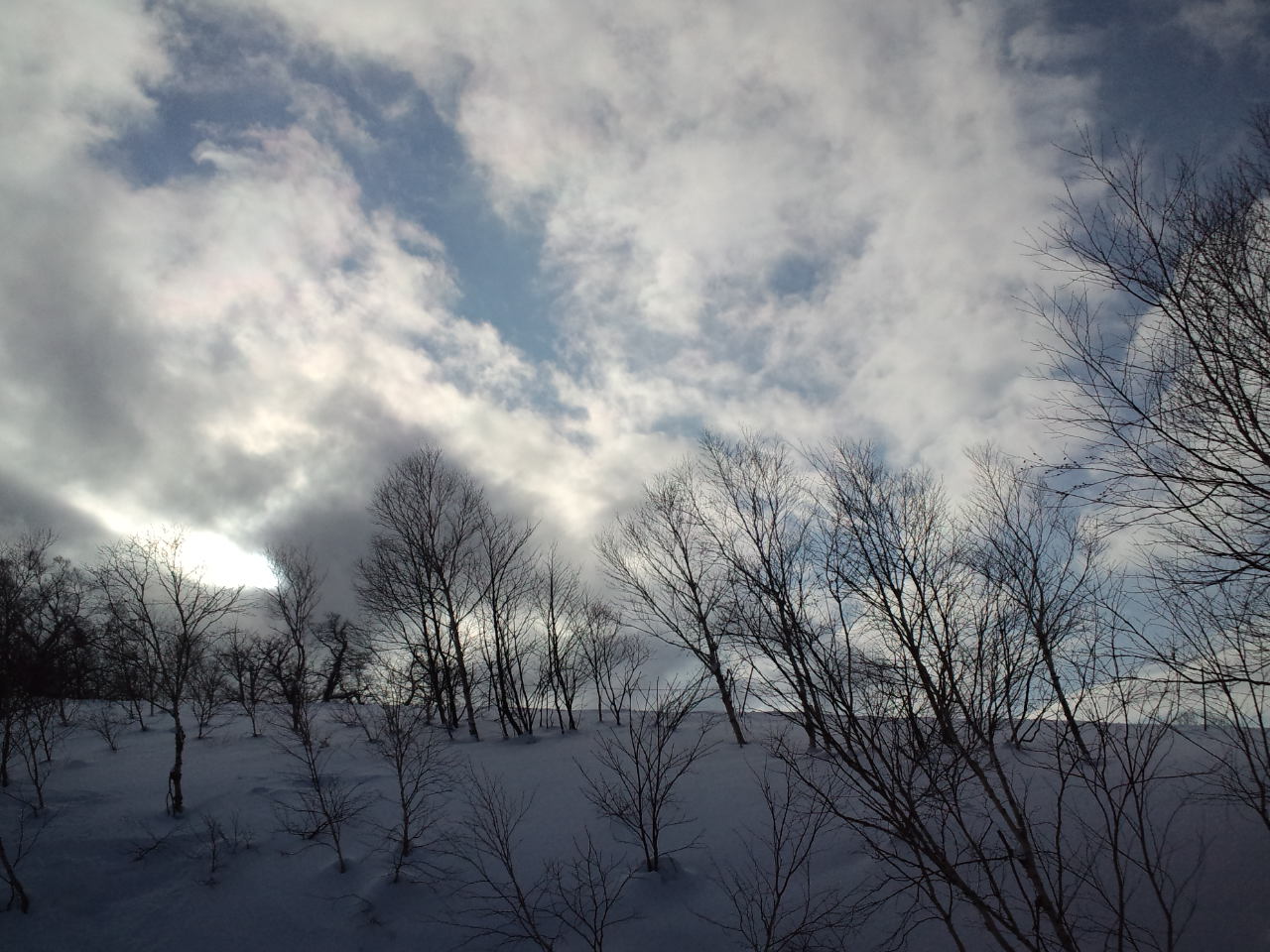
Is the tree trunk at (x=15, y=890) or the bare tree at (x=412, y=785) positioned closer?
the tree trunk at (x=15, y=890)

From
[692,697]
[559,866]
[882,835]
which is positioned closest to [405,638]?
[559,866]

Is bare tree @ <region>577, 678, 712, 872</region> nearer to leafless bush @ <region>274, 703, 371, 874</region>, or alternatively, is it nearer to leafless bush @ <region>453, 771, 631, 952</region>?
leafless bush @ <region>453, 771, 631, 952</region>

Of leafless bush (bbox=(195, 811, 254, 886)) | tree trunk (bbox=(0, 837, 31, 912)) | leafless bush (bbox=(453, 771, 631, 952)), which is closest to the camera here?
leafless bush (bbox=(453, 771, 631, 952))

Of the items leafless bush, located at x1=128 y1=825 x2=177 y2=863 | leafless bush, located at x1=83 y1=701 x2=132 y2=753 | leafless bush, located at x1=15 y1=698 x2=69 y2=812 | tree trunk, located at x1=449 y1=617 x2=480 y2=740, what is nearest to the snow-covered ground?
leafless bush, located at x1=128 y1=825 x2=177 y2=863

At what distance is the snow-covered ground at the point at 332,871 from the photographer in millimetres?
11344

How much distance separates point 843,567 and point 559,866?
11.0 metres

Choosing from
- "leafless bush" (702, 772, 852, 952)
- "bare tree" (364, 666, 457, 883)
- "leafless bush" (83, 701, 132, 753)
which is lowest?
"leafless bush" (702, 772, 852, 952)

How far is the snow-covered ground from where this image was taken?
Result: 11.3 meters

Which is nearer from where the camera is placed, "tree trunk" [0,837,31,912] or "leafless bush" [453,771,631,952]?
"leafless bush" [453,771,631,952]

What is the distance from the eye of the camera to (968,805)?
1380 centimetres

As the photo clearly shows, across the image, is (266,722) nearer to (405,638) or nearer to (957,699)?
(405,638)

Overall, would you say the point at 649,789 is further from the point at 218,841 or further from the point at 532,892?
the point at 218,841

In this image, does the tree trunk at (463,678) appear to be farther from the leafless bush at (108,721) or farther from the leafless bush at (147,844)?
the leafless bush at (108,721)

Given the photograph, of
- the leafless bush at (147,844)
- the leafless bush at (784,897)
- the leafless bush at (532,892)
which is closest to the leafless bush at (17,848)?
the leafless bush at (147,844)
